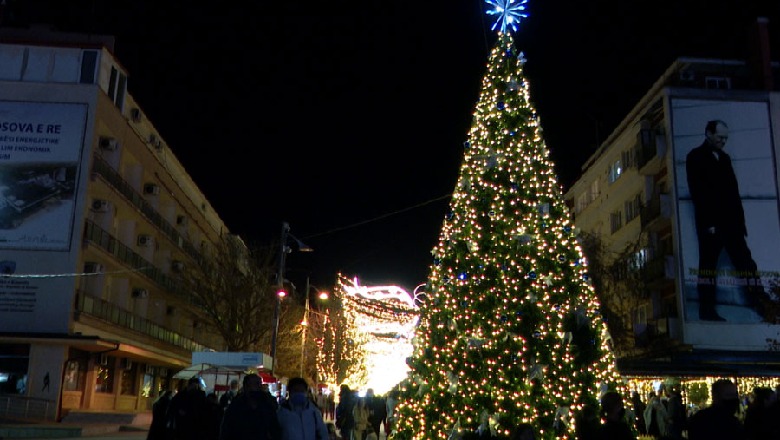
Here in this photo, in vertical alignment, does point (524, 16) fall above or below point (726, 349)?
above

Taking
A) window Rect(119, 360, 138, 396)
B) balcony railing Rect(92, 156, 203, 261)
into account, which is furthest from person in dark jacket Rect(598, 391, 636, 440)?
window Rect(119, 360, 138, 396)

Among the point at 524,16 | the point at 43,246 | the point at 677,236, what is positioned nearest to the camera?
the point at 524,16

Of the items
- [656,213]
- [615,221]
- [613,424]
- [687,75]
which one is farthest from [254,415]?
[615,221]

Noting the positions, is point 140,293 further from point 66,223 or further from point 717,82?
point 717,82

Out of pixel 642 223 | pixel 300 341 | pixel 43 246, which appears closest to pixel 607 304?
pixel 642 223

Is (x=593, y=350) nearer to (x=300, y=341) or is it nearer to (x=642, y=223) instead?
(x=642, y=223)

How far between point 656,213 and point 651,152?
3064 millimetres

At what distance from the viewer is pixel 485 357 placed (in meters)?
12.6

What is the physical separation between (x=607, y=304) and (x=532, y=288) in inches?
1069

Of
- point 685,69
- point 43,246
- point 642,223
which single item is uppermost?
point 685,69

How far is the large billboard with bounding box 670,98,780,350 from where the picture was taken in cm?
3372

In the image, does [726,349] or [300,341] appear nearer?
[726,349]

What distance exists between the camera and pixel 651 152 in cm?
3697

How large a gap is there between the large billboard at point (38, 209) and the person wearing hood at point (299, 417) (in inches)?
1018
